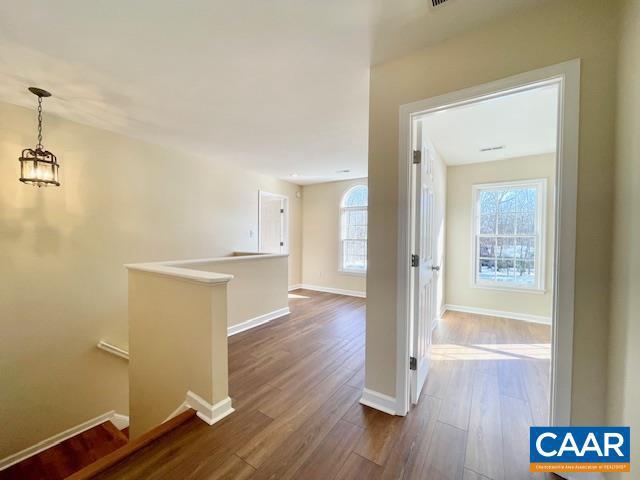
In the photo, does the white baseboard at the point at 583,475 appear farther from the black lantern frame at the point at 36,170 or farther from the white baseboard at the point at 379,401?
the black lantern frame at the point at 36,170

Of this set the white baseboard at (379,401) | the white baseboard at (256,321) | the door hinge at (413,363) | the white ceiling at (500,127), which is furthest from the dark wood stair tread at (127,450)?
the white ceiling at (500,127)

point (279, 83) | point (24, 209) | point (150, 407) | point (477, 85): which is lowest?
point (150, 407)

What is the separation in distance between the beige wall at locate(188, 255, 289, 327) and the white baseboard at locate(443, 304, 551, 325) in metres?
2.83

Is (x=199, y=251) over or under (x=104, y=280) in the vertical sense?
over

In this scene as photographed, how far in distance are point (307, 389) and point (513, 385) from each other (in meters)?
1.73

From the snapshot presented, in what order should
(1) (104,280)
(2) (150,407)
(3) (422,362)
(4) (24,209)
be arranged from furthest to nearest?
(1) (104,280) < (4) (24,209) < (2) (150,407) < (3) (422,362)

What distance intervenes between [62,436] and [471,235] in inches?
230

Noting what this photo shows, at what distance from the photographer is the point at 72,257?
2748 mm

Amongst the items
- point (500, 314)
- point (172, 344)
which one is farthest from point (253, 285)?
point (500, 314)

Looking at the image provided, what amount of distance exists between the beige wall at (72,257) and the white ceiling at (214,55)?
44 centimetres

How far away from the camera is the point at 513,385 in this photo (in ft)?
7.03

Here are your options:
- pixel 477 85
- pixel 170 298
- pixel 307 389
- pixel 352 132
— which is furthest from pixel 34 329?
pixel 477 85

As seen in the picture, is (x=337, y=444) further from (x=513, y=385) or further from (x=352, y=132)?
(x=352, y=132)

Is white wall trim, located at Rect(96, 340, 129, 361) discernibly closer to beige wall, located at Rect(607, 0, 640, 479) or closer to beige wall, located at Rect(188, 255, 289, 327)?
beige wall, located at Rect(188, 255, 289, 327)
